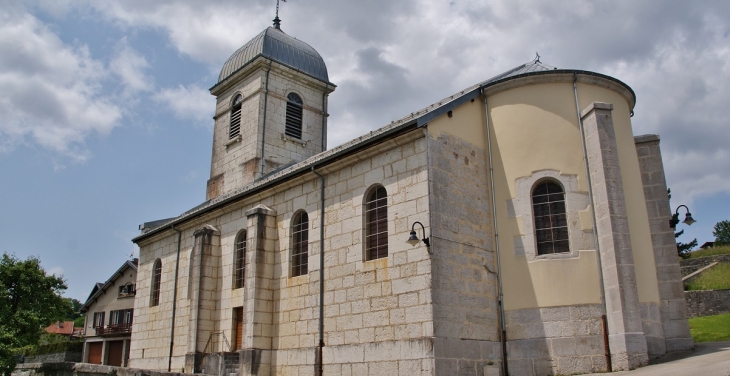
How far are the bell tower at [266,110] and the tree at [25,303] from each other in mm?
7725

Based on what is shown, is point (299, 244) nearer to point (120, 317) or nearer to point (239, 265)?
point (239, 265)

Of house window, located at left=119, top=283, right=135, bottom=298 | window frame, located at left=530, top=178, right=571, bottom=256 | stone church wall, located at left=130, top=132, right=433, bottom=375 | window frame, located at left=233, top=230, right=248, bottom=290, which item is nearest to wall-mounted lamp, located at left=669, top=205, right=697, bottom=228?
window frame, located at left=530, top=178, right=571, bottom=256

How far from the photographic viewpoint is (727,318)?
817 inches

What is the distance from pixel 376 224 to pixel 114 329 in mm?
31435

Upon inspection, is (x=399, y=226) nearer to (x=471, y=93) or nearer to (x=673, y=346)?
(x=471, y=93)

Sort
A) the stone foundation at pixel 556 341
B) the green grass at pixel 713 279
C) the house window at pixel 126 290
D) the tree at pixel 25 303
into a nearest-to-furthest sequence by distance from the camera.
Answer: the stone foundation at pixel 556 341
the tree at pixel 25 303
the green grass at pixel 713 279
the house window at pixel 126 290

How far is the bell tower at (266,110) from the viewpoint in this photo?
26.1 metres

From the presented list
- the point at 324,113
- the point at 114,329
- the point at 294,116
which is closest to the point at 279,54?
the point at 294,116

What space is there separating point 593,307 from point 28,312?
20.0m

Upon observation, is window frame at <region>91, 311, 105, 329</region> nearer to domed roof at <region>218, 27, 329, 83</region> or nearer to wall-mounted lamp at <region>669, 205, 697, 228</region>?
domed roof at <region>218, 27, 329, 83</region>

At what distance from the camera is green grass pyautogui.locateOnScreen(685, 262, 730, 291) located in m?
30.5

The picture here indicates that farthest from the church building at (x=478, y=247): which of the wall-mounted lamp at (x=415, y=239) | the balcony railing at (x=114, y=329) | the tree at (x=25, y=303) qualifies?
the balcony railing at (x=114, y=329)

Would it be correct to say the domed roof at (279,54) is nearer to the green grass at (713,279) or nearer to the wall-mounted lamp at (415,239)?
the wall-mounted lamp at (415,239)

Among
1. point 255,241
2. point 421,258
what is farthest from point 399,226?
point 255,241
